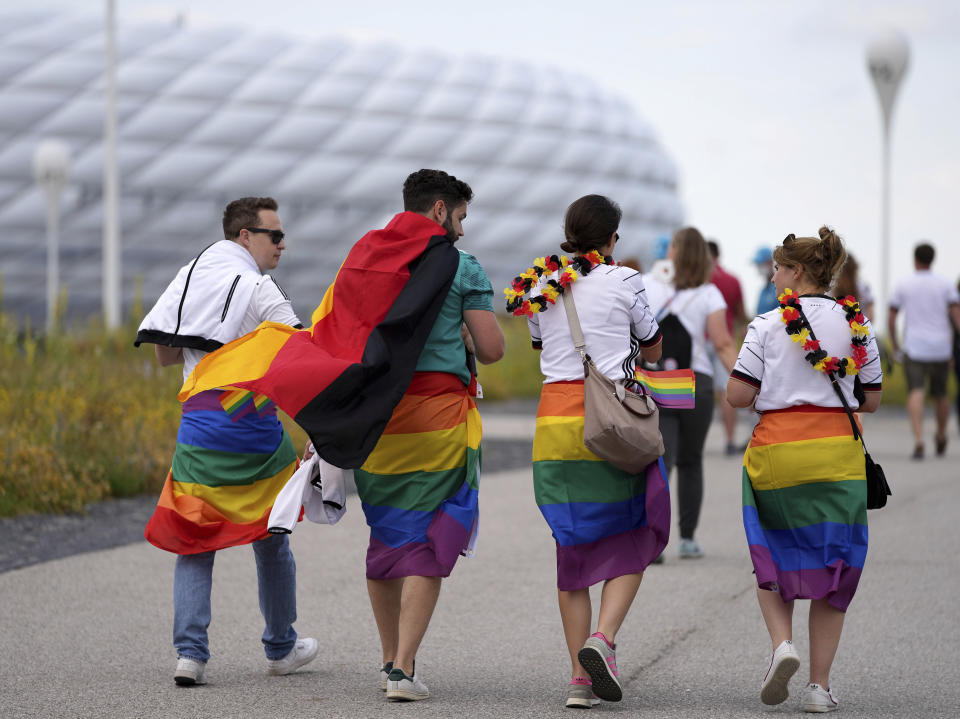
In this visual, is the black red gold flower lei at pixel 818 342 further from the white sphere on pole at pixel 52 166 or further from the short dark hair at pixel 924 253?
Answer: the white sphere on pole at pixel 52 166

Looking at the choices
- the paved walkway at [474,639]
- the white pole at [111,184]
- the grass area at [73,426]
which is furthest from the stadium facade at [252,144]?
the paved walkway at [474,639]

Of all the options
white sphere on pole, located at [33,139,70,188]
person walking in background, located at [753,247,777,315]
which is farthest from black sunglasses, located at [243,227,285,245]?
white sphere on pole, located at [33,139,70,188]

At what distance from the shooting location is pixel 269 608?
5395 millimetres

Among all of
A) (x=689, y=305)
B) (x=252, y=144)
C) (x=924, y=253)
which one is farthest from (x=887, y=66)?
(x=252, y=144)

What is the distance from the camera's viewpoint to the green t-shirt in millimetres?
4949

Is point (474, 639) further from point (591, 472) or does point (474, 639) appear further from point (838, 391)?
point (838, 391)

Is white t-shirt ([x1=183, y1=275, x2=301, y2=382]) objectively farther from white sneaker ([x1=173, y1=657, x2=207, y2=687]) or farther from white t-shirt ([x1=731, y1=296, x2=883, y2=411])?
white t-shirt ([x1=731, y1=296, x2=883, y2=411])

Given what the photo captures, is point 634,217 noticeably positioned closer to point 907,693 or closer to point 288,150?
point 288,150

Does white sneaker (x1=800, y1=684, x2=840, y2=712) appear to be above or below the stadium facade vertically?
below

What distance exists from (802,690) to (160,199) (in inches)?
1369

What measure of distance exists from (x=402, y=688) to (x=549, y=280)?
1573mm

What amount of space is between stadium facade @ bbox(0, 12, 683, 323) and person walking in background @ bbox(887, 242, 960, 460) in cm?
2518

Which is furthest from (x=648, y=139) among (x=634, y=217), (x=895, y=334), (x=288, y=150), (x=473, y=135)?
(x=895, y=334)

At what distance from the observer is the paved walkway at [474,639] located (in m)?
4.88
